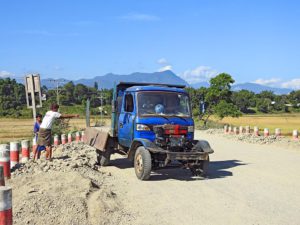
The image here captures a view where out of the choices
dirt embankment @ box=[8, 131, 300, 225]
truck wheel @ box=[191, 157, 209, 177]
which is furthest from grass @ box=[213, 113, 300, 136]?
dirt embankment @ box=[8, 131, 300, 225]

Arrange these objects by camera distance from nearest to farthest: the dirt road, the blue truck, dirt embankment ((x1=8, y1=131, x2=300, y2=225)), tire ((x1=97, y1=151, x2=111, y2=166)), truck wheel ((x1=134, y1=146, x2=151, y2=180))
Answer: dirt embankment ((x1=8, y1=131, x2=300, y2=225))
the dirt road
truck wheel ((x1=134, y1=146, x2=151, y2=180))
the blue truck
tire ((x1=97, y1=151, x2=111, y2=166))

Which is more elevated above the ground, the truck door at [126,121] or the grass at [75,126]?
the truck door at [126,121]

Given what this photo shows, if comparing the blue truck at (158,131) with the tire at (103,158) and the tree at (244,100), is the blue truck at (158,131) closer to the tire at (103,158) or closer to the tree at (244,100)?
the tire at (103,158)

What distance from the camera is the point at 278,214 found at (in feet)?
25.3

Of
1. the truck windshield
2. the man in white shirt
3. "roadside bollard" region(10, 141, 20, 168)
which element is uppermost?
the truck windshield

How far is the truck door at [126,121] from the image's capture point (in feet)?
40.5

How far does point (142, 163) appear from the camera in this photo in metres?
11.1

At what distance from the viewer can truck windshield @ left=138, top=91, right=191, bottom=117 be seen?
12.1 metres

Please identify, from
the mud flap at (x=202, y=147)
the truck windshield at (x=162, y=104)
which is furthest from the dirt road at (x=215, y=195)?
the truck windshield at (x=162, y=104)

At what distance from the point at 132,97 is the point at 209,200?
4.59 meters

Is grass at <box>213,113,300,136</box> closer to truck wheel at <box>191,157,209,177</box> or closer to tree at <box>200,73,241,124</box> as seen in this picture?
tree at <box>200,73,241,124</box>

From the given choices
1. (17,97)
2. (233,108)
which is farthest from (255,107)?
(233,108)

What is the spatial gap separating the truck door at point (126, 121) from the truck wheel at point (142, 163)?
3.08ft

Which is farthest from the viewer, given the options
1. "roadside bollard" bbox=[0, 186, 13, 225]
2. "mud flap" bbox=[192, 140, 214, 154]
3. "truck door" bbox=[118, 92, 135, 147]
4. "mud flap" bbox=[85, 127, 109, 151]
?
"mud flap" bbox=[85, 127, 109, 151]
